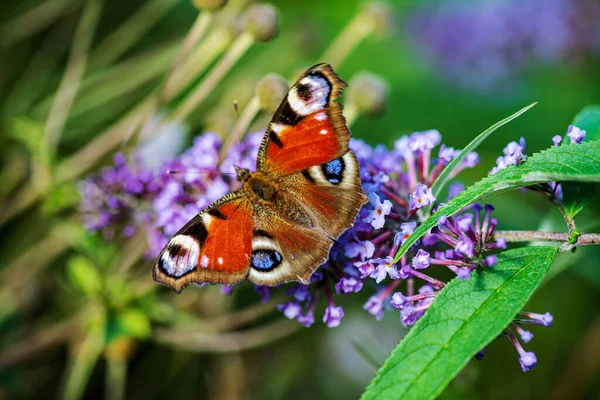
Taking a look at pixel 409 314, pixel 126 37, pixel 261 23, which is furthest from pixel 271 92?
pixel 126 37

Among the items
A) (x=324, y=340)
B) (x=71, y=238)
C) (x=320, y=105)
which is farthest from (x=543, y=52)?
(x=71, y=238)

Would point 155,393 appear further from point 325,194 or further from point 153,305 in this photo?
point 325,194

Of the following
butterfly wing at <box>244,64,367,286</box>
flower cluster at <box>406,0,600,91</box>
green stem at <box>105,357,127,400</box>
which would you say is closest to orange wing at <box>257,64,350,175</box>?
butterfly wing at <box>244,64,367,286</box>

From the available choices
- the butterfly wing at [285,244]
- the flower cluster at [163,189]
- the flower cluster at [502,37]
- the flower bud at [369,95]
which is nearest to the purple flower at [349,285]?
the butterfly wing at [285,244]

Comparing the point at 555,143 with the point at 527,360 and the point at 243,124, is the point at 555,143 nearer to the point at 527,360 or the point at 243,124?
the point at 527,360

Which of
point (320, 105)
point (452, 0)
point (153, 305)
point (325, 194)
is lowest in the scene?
point (452, 0)

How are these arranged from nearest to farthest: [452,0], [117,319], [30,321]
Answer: [117,319] → [30,321] → [452,0]

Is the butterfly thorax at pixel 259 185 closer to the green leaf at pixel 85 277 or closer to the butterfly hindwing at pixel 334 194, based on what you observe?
the butterfly hindwing at pixel 334 194

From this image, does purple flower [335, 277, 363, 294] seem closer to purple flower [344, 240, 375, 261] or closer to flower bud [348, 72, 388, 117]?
purple flower [344, 240, 375, 261]
